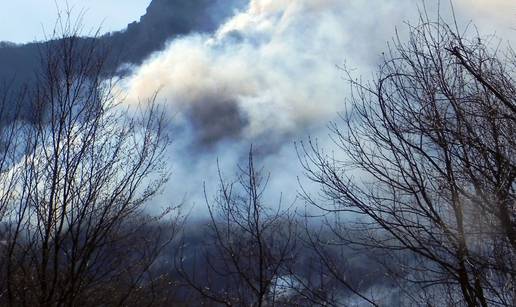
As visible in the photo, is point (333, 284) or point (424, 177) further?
point (333, 284)

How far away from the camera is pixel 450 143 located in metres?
5.22

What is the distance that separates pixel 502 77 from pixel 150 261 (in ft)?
12.7

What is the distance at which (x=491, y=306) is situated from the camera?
5629 millimetres

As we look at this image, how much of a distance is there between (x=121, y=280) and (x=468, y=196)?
11.9ft

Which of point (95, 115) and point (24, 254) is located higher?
point (95, 115)

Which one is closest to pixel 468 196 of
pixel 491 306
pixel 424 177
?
pixel 424 177

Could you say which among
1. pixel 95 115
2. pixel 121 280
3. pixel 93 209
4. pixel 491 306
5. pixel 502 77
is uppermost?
pixel 95 115

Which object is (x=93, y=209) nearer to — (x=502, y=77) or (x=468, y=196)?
(x=468, y=196)

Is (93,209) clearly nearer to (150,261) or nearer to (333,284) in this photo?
(150,261)

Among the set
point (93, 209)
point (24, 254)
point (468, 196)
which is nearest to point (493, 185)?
point (468, 196)

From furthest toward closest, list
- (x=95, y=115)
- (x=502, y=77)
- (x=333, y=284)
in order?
1. (x=333, y=284)
2. (x=95, y=115)
3. (x=502, y=77)

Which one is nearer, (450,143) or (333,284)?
(450,143)

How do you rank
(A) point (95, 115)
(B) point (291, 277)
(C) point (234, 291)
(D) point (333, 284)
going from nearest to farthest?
(A) point (95, 115), (B) point (291, 277), (D) point (333, 284), (C) point (234, 291)

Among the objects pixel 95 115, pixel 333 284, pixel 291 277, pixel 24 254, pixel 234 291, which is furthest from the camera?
pixel 234 291
